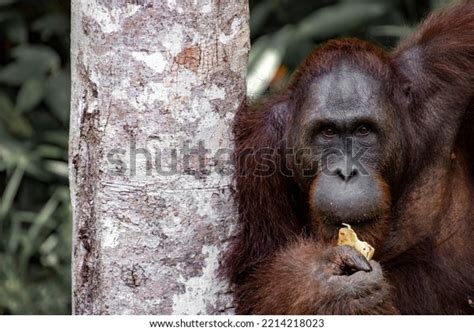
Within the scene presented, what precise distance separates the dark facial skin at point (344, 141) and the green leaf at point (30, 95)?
2.58 m

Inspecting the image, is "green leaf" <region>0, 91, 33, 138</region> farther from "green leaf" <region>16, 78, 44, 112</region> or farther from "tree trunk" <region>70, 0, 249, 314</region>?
"tree trunk" <region>70, 0, 249, 314</region>

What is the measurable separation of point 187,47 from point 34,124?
2990 mm

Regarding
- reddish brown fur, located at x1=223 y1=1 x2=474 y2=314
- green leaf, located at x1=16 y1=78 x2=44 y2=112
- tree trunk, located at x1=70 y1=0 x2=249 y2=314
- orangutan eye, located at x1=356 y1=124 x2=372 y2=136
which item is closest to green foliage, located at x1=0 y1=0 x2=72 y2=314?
green leaf, located at x1=16 y1=78 x2=44 y2=112

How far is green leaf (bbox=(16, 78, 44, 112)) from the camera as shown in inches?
215

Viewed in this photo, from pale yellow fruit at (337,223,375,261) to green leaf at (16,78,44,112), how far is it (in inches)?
Result: 111

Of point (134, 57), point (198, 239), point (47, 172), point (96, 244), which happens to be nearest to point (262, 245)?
point (198, 239)

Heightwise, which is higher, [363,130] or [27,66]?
[27,66]

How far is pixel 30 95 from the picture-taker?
18.0 ft

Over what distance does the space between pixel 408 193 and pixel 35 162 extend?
2.70 meters

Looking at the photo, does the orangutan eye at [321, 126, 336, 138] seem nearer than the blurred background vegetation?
Yes

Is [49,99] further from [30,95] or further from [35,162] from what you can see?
[35,162]

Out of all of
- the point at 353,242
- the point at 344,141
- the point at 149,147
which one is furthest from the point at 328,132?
the point at 149,147

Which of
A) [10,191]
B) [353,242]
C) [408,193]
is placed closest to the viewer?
[353,242]

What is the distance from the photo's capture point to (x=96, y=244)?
2.92 metres
